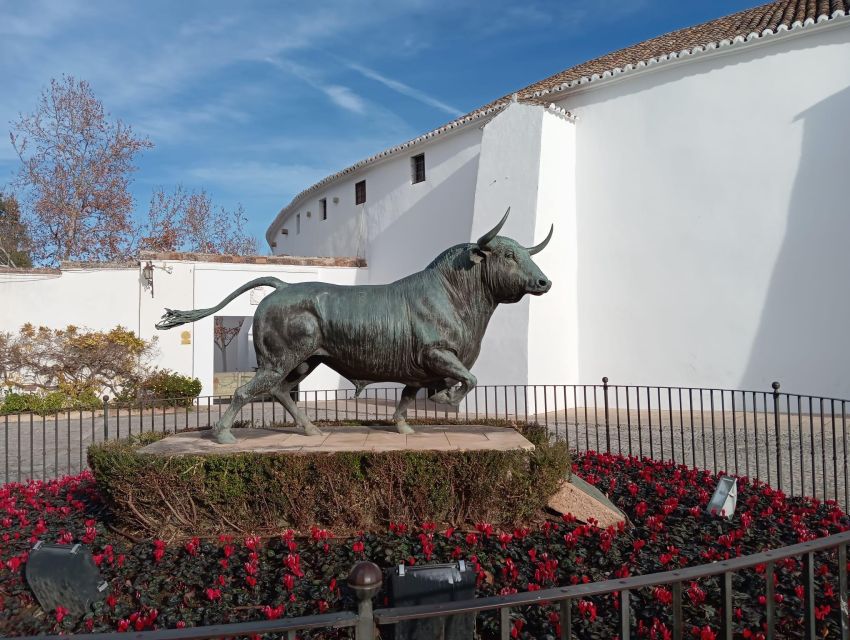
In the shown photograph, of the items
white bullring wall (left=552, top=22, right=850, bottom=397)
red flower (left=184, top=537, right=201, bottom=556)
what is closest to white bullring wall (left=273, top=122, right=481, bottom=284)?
white bullring wall (left=552, top=22, right=850, bottom=397)

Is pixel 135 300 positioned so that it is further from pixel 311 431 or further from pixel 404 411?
pixel 404 411

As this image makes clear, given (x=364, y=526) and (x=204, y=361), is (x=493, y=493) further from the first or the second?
(x=204, y=361)

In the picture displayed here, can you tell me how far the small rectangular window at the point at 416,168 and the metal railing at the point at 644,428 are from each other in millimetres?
6064

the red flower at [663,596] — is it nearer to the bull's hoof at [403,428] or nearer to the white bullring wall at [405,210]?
the bull's hoof at [403,428]

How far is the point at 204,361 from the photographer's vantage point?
45.4ft

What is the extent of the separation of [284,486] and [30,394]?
1133cm

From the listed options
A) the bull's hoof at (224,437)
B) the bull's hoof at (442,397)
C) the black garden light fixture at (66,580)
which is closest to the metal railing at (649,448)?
the bull's hoof at (224,437)

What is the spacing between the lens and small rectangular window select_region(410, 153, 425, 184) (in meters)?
16.2

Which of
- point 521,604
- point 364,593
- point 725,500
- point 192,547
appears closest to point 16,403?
point 192,547

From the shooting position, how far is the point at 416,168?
16.4 meters

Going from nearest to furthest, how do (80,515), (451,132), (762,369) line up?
(80,515) < (762,369) < (451,132)

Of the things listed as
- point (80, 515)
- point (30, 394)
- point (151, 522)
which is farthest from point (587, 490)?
point (30, 394)

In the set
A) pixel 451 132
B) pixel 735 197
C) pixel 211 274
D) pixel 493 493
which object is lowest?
pixel 493 493

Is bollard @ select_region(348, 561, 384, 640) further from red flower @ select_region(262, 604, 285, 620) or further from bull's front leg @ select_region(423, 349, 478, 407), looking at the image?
bull's front leg @ select_region(423, 349, 478, 407)
